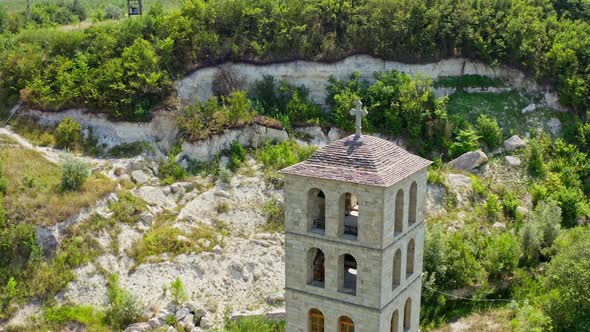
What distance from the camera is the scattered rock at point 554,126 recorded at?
33.2 m

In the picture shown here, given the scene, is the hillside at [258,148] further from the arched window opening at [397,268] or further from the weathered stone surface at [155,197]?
the arched window opening at [397,268]

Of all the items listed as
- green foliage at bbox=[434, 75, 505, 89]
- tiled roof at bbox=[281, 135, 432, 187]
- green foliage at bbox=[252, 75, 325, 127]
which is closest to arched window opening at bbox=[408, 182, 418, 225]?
tiled roof at bbox=[281, 135, 432, 187]

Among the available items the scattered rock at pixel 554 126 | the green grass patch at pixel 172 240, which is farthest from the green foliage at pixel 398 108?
the green grass patch at pixel 172 240

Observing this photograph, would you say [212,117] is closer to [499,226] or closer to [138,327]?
[138,327]

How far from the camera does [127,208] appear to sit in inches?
972

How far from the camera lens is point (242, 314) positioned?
864 inches

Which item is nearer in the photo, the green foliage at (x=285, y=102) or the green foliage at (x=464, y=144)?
the green foliage at (x=285, y=102)

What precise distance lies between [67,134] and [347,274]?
17.7m

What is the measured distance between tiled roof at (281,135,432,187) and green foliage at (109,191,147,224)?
→ 12.1m

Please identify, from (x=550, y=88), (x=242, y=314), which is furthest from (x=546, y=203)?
(x=242, y=314)

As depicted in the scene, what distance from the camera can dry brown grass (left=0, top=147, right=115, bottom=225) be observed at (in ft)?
77.0

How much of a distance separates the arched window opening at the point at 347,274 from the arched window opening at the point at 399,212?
1382 millimetres

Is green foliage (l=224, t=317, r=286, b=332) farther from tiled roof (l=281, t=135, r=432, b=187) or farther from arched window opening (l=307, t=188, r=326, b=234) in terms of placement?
tiled roof (l=281, t=135, r=432, b=187)

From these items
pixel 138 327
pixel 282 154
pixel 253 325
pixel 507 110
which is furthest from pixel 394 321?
pixel 507 110
